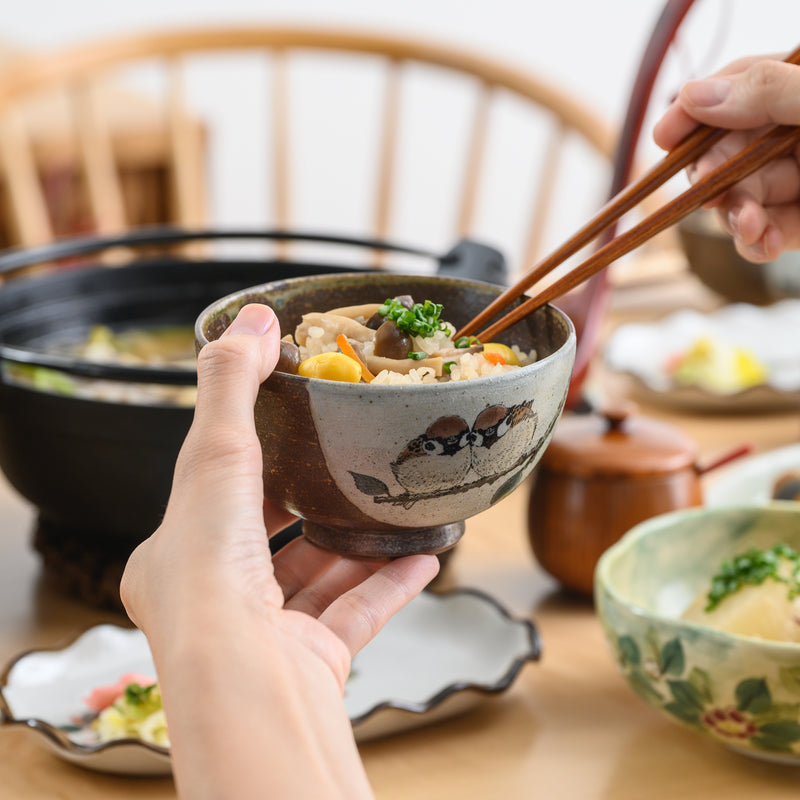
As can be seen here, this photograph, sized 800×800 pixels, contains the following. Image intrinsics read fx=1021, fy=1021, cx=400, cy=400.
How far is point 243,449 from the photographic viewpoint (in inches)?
23.6

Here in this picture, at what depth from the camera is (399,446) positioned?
0.58m

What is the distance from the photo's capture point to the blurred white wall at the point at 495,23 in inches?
171

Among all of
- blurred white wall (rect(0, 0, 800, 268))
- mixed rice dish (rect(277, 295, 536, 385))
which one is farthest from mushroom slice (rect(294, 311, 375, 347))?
blurred white wall (rect(0, 0, 800, 268))

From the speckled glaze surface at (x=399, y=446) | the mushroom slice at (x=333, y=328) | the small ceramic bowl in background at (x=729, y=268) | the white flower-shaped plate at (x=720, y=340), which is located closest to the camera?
the speckled glaze surface at (x=399, y=446)

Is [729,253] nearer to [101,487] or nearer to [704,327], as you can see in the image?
[704,327]

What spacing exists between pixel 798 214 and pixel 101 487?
2.49 ft

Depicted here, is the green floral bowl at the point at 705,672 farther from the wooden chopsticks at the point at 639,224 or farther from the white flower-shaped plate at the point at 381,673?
the wooden chopsticks at the point at 639,224

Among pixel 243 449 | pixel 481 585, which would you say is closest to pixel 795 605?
pixel 481 585

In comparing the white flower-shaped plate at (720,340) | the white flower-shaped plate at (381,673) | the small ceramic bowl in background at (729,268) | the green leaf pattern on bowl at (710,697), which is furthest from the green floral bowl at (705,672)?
the small ceramic bowl in background at (729,268)

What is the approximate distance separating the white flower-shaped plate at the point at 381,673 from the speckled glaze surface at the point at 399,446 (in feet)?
0.95

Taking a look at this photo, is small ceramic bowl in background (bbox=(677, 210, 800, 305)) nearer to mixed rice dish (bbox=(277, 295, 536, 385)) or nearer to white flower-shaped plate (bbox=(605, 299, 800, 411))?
white flower-shaped plate (bbox=(605, 299, 800, 411))

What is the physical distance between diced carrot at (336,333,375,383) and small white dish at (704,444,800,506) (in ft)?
2.52

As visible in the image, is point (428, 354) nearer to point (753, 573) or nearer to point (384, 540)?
point (384, 540)

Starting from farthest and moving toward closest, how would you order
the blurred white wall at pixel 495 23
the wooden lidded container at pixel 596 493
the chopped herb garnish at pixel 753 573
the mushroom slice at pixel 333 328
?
the blurred white wall at pixel 495 23 < the wooden lidded container at pixel 596 493 < the chopped herb garnish at pixel 753 573 < the mushroom slice at pixel 333 328
